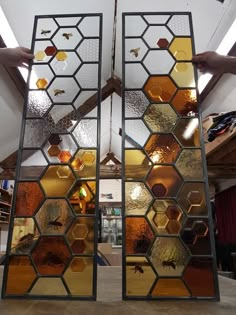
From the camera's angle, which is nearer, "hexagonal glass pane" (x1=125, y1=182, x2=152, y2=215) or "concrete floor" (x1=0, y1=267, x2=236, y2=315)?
"concrete floor" (x1=0, y1=267, x2=236, y2=315)

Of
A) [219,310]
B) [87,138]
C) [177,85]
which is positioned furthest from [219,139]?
[219,310]

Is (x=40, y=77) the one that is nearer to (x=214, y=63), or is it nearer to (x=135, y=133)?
(x=135, y=133)

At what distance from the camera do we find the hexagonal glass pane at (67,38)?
4.51 feet

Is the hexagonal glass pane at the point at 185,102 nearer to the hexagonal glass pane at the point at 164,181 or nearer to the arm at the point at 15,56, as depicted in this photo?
the hexagonal glass pane at the point at 164,181

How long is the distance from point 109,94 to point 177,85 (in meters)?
2.68

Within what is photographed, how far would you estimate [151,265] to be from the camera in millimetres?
1046

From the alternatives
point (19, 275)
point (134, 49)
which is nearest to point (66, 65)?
point (134, 49)

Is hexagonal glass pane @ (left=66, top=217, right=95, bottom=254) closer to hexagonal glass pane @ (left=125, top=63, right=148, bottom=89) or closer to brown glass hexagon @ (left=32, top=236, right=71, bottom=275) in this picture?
brown glass hexagon @ (left=32, top=236, right=71, bottom=275)

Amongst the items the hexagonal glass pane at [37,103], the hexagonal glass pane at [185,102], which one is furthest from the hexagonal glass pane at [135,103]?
the hexagonal glass pane at [37,103]

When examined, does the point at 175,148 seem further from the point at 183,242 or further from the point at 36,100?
the point at 36,100

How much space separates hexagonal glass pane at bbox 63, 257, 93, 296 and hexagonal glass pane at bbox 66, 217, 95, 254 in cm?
3

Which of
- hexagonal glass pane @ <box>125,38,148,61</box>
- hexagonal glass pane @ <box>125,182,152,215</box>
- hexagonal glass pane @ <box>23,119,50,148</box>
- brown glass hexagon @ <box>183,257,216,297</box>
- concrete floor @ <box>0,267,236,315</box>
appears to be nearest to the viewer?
concrete floor @ <box>0,267,236,315</box>

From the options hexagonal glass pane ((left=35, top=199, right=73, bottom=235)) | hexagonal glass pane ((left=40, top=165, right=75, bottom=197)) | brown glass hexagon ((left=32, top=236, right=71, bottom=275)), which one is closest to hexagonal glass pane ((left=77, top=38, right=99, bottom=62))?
hexagonal glass pane ((left=40, top=165, right=75, bottom=197))

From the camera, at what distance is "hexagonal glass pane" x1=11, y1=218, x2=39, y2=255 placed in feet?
3.52
